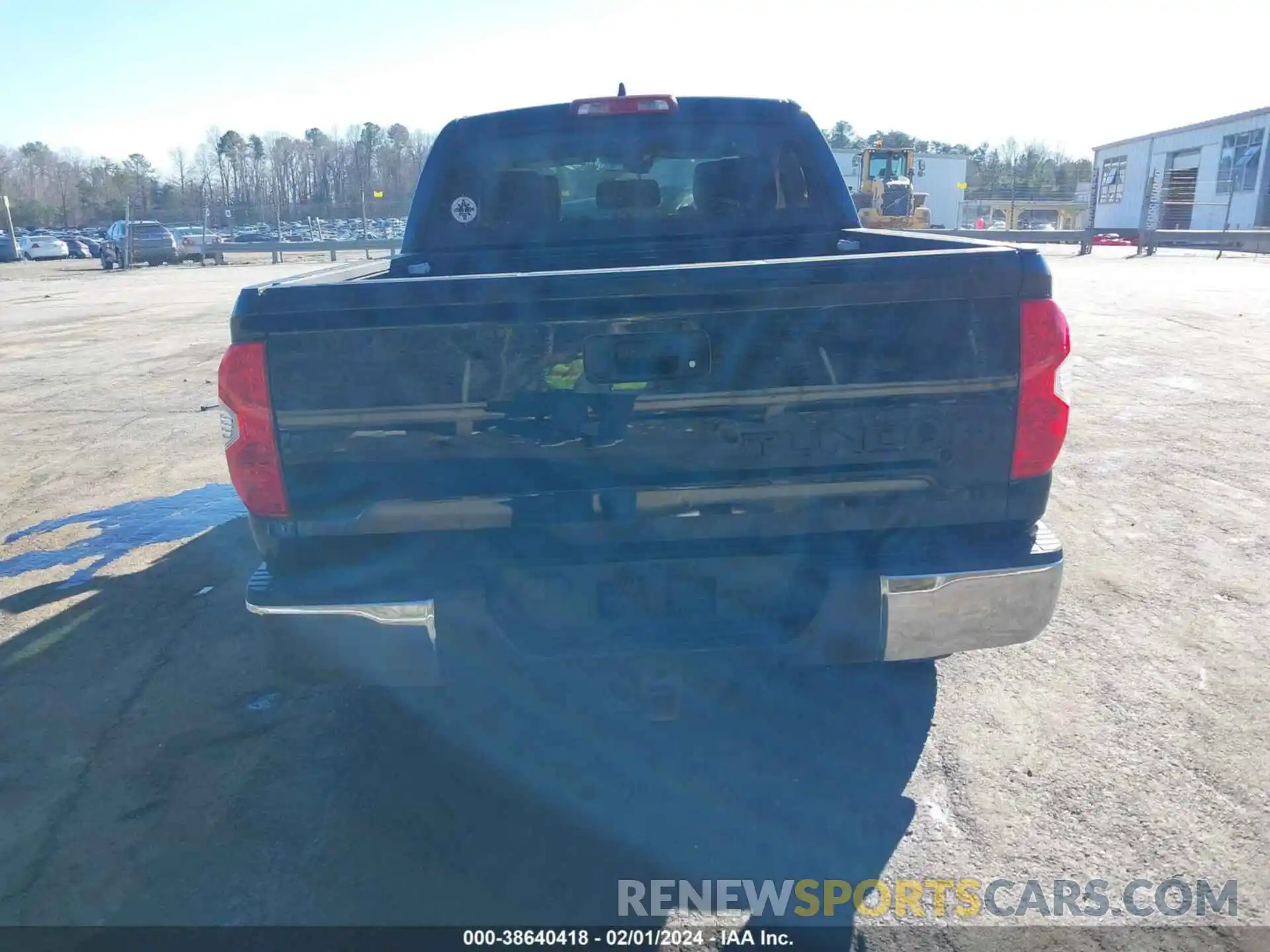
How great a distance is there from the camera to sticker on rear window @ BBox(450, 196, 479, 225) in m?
4.82

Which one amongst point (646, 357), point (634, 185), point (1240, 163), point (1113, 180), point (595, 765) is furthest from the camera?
point (1113, 180)

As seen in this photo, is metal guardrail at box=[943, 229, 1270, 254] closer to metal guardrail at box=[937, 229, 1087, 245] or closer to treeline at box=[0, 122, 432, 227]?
metal guardrail at box=[937, 229, 1087, 245]

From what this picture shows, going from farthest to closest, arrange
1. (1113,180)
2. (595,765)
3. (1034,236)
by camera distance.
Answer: (1113,180) < (1034,236) < (595,765)

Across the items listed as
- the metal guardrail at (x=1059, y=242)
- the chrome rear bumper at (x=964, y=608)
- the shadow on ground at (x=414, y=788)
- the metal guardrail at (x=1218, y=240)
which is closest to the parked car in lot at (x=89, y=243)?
the metal guardrail at (x=1059, y=242)

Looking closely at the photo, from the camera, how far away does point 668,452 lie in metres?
2.64

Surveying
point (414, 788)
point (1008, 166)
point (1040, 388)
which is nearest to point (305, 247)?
point (414, 788)

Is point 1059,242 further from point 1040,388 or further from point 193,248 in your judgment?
point 1040,388

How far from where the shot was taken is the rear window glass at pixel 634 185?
471 cm

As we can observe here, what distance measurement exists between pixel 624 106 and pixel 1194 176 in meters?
64.1

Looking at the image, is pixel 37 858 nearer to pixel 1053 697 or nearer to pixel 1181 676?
pixel 1053 697

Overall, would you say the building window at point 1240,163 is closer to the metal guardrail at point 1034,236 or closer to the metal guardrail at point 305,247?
the metal guardrail at point 1034,236

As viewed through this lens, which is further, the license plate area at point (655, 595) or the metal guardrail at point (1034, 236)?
the metal guardrail at point (1034, 236)

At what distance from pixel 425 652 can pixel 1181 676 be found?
117 inches

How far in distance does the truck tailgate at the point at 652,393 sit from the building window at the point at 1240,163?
53883 mm
